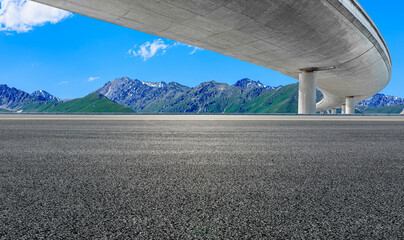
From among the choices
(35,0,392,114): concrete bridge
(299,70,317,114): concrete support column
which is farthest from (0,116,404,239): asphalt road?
(299,70,317,114): concrete support column

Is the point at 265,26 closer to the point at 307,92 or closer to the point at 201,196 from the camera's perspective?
the point at 307,92

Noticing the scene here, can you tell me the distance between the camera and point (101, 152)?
15.3ft

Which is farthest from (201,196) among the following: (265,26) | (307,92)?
(307,92)

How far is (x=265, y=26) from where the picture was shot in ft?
66.7

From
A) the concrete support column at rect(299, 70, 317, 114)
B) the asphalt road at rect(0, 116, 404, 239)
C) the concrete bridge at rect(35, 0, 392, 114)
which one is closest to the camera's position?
the asphalt road at rect(0, 116, 404, 239)

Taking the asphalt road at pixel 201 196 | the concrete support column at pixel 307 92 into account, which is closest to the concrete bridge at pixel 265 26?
the concrete support column at pixel 307 92

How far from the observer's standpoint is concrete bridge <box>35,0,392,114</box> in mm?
17266

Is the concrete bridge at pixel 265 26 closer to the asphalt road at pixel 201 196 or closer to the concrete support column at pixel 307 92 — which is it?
the concrete support column at pixel 307 92

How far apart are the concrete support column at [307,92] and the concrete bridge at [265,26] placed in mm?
118

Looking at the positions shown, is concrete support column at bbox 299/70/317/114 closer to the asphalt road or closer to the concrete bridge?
the concrete bridge

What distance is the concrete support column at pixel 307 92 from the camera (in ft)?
99.7

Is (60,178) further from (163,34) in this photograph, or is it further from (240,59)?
(240,59)

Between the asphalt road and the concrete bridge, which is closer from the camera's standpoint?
the asphalt road

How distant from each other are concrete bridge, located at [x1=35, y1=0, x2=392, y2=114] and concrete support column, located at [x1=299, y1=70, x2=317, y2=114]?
0.39ft
